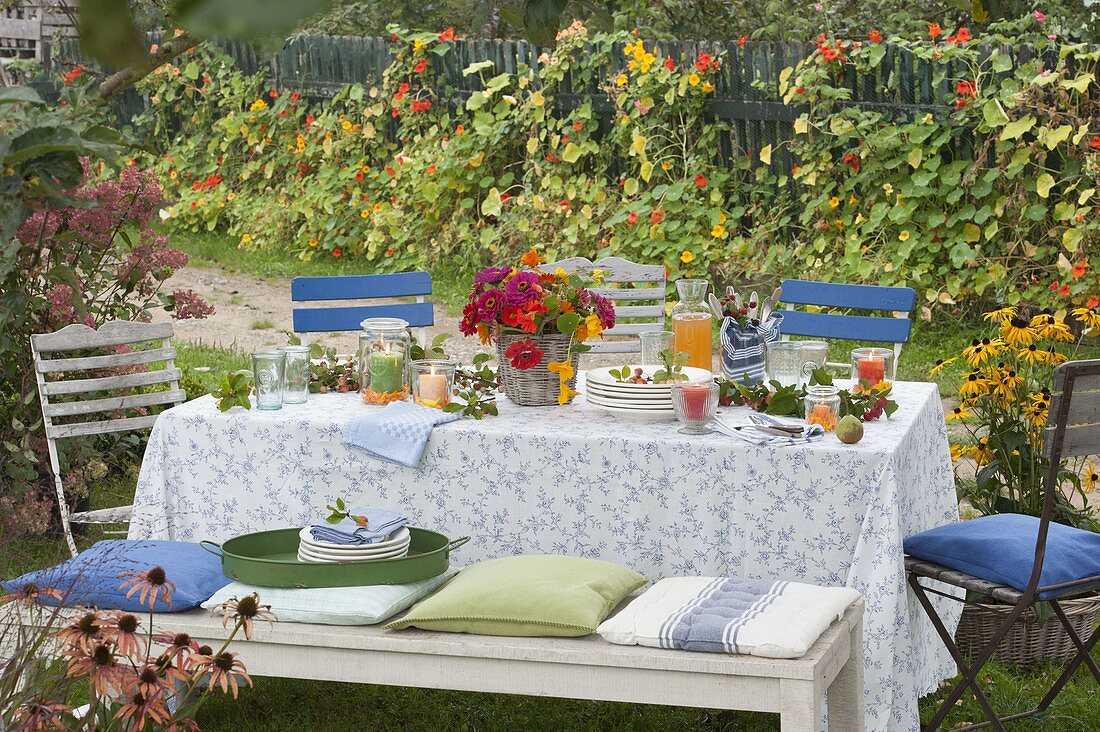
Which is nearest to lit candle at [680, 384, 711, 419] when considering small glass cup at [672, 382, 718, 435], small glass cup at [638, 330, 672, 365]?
small glass cup at [672, 382, 718, 435]

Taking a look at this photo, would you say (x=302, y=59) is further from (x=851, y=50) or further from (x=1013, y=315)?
(x=1013, y=315)

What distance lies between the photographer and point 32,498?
4.29 metres

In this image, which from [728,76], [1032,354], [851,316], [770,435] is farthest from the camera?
[728,76]

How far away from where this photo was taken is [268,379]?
3502 millimetres

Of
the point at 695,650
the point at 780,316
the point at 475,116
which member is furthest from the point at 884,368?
the point at 475,116

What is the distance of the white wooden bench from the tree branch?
153cm

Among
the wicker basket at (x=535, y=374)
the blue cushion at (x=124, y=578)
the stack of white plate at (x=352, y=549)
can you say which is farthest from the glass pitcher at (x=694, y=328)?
the blue cushion at (x=124, y=578)

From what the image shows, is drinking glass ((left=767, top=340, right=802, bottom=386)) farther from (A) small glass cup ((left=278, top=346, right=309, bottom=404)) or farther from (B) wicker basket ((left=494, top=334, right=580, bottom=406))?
(A) small glass cup ((left=278, top=346, right=309, bottom=404))

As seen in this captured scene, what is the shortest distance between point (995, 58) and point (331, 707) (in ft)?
16.2

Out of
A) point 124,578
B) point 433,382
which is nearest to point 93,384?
point 433,382

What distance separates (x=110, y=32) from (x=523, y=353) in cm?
279

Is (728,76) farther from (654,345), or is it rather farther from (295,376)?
Result: (295,376)

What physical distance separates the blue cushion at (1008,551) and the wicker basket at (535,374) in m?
0.99

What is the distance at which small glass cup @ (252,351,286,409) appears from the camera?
3502 mm
